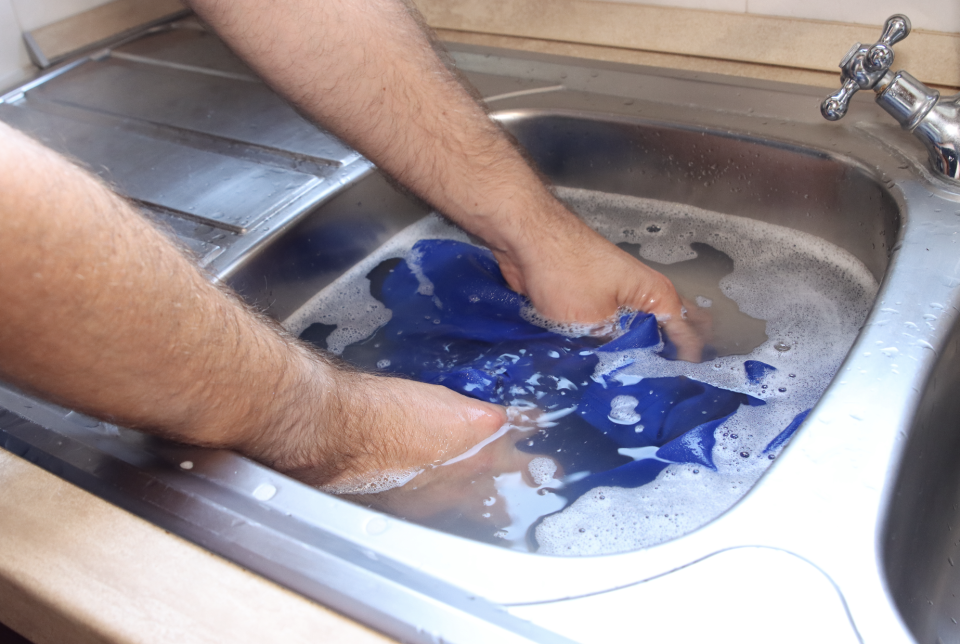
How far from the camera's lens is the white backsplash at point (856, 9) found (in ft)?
3.42

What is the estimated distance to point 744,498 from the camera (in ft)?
1.80

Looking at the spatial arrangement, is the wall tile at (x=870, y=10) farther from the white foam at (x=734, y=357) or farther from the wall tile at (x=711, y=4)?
the white foam at (x=734, y=357)

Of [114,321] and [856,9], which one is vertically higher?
[856,9]

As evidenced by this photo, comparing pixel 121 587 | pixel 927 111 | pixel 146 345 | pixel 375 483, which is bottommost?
pixel 375 483

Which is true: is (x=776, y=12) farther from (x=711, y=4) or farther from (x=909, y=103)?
(x=909, y=103)

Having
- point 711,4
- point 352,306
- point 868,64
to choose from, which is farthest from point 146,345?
point 711,4

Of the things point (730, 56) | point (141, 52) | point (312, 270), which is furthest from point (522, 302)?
point (141, 52)

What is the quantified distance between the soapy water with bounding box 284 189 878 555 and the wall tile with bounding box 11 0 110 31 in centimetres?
89

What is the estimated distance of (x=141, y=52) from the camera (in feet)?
4.95

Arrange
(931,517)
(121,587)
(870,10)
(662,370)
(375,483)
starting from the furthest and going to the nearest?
(870,10) < (662,370) < (375,483) < (931,517) < (121,587)

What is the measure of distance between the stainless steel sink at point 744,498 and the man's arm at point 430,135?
0.55 ft

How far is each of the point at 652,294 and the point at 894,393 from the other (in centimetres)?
42

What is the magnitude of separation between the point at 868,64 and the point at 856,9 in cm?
33

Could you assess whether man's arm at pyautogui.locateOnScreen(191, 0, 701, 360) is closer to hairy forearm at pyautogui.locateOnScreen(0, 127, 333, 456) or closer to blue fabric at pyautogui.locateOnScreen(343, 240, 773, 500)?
blue fabric at pyautogui.locateOnScreen(343, 240, 773, 500)
